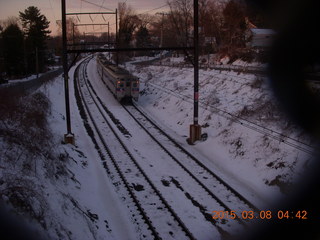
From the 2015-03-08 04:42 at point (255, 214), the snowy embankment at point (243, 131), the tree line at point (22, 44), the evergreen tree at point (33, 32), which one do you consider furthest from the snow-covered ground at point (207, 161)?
the evergreen tree at point (33, 32)

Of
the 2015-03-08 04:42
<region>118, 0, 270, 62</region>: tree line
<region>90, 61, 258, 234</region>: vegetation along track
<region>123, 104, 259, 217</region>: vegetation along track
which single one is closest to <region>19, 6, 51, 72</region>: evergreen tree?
<region>118, 0, 270, 62</region>: tree line

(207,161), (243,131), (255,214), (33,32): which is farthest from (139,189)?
(33,32)

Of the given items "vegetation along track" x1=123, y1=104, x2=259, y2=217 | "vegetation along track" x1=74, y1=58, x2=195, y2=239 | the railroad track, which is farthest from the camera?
"vegetation along track" x1=123, y1=104, x2=259, y2=217

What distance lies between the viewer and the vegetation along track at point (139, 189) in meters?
8.00

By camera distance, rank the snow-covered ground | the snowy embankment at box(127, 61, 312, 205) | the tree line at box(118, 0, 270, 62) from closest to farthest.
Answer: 1. the snow-covered ground
2. the snowy embankment at box(127, 61, 312, 205)
3. the tree line at box(118, 0, 270, 62)

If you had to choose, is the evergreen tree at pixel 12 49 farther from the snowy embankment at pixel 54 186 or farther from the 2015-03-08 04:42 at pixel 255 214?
the 2015-03-08 04:42 at pixel 255 214

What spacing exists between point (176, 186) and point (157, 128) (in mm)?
8022

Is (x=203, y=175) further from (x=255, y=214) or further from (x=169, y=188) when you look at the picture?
(x=255, y=214)

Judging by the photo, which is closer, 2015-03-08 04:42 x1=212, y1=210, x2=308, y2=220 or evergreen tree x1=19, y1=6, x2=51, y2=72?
2015-03-08 04:42 x1=212, y1=210, x2=308, y2=220

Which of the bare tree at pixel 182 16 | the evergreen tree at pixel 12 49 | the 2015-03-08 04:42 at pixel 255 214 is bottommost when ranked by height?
the 2015-03-08 04:42 at pixel 255 214

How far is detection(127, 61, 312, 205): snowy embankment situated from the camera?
10.2 meters

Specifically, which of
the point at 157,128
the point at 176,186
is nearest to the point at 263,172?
the point at 176,186

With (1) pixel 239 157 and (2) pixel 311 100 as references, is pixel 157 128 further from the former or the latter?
(2) pixel 311 100

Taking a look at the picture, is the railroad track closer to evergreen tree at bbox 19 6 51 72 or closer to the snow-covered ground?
the snow-covered ground
